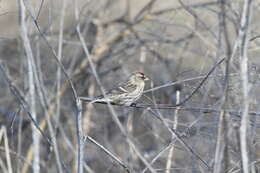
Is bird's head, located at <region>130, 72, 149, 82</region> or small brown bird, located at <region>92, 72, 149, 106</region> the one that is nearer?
small brown bird, located at <region>92, 72, 149, 106</region>

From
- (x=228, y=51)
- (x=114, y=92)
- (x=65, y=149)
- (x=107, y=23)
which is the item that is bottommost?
(x=65, y=149)

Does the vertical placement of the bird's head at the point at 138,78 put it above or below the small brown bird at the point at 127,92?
above

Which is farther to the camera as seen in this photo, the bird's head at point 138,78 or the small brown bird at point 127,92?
the bird's head at point 138,78

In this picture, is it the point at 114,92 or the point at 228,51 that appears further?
the point at 114,92

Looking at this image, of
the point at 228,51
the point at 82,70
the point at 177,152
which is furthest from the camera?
the point at 82,70

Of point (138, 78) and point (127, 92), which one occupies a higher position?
point (138, 78)

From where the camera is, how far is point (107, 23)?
8859 millimetres

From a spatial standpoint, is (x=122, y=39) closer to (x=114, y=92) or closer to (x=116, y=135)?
(x=116, y=135)

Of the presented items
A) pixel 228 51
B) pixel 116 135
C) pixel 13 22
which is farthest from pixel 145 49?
pixel 228 51

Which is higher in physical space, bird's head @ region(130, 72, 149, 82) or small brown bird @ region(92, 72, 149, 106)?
bird's head @ region(130, 72, 149, 82)

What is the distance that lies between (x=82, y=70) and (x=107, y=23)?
99cm

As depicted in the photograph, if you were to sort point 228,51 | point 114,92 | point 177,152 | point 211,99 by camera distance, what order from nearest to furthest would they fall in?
1. point 228,51
2. point 211,99
3. point 114,92
4. point 177,152

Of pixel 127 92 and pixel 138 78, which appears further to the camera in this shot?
pixel 138 78

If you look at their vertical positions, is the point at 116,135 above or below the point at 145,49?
below
